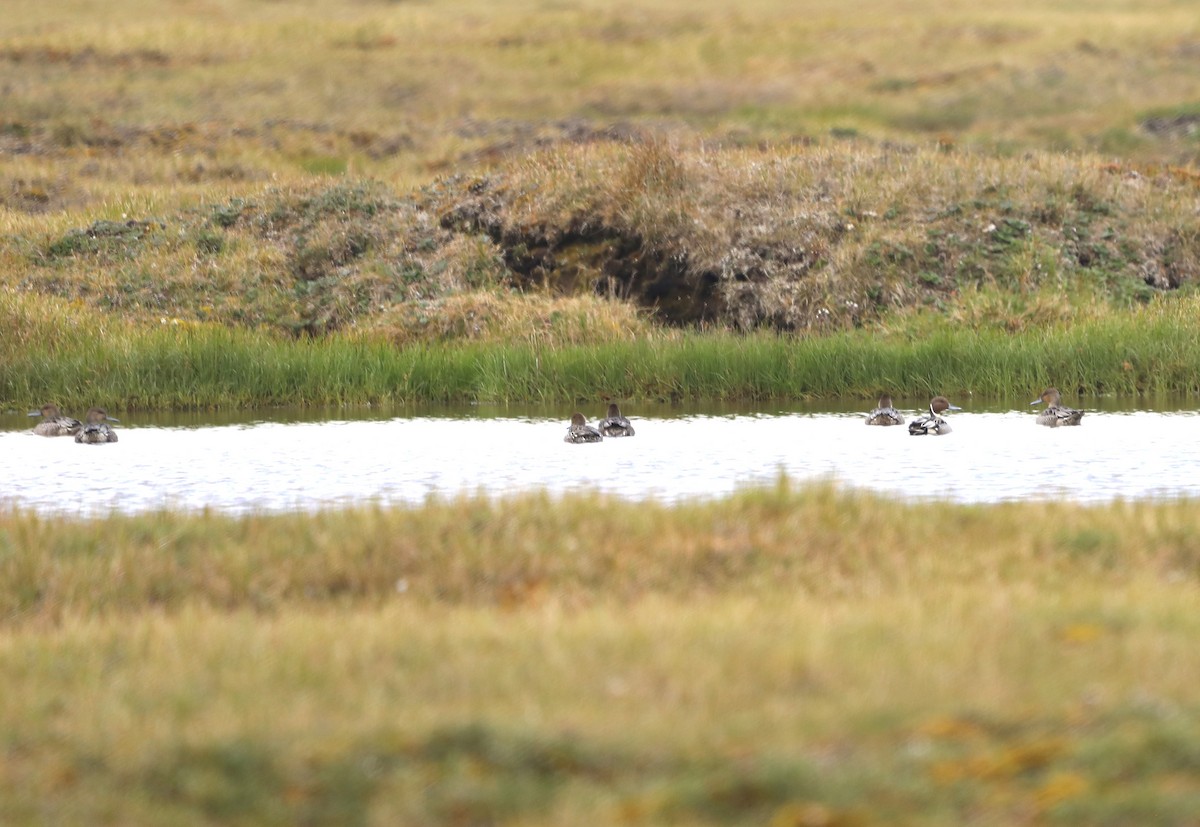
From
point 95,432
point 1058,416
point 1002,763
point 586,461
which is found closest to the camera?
point 1002,763

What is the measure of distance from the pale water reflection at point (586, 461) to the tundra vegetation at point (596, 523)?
300cm

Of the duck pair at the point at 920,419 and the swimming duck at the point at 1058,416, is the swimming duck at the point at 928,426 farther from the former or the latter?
the swimming duck at the point at 1058,416

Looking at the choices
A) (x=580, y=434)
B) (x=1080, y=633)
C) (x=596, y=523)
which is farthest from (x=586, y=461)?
(x=1080, y=633)

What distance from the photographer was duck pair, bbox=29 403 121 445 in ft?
66.3

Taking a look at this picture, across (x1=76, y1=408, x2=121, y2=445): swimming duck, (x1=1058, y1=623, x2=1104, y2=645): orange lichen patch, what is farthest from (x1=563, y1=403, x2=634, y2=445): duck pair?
(x1=1058, y1=623, x2=1104, y2=645): orange lichen patch

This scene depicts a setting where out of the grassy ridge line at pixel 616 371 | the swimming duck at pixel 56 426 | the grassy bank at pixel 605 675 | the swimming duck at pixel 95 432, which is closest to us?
the grassy bank at pixel 605 675

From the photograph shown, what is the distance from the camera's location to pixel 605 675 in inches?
283

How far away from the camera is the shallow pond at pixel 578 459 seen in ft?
49.6

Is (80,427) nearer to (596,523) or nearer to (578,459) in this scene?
(578,459)

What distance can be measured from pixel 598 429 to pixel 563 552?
953 cm

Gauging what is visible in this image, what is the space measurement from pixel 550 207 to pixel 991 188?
31.9 feet

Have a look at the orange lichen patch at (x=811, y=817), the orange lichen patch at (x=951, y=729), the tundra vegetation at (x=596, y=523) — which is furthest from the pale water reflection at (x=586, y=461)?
the orange lichen patch at (x=811, y=817)

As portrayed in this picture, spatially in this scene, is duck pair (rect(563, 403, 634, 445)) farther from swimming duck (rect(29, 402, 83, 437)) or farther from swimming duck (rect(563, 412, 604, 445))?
swimming duck (rect(29, 402, 83, 437))

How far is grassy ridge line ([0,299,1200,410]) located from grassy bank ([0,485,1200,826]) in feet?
48.2
